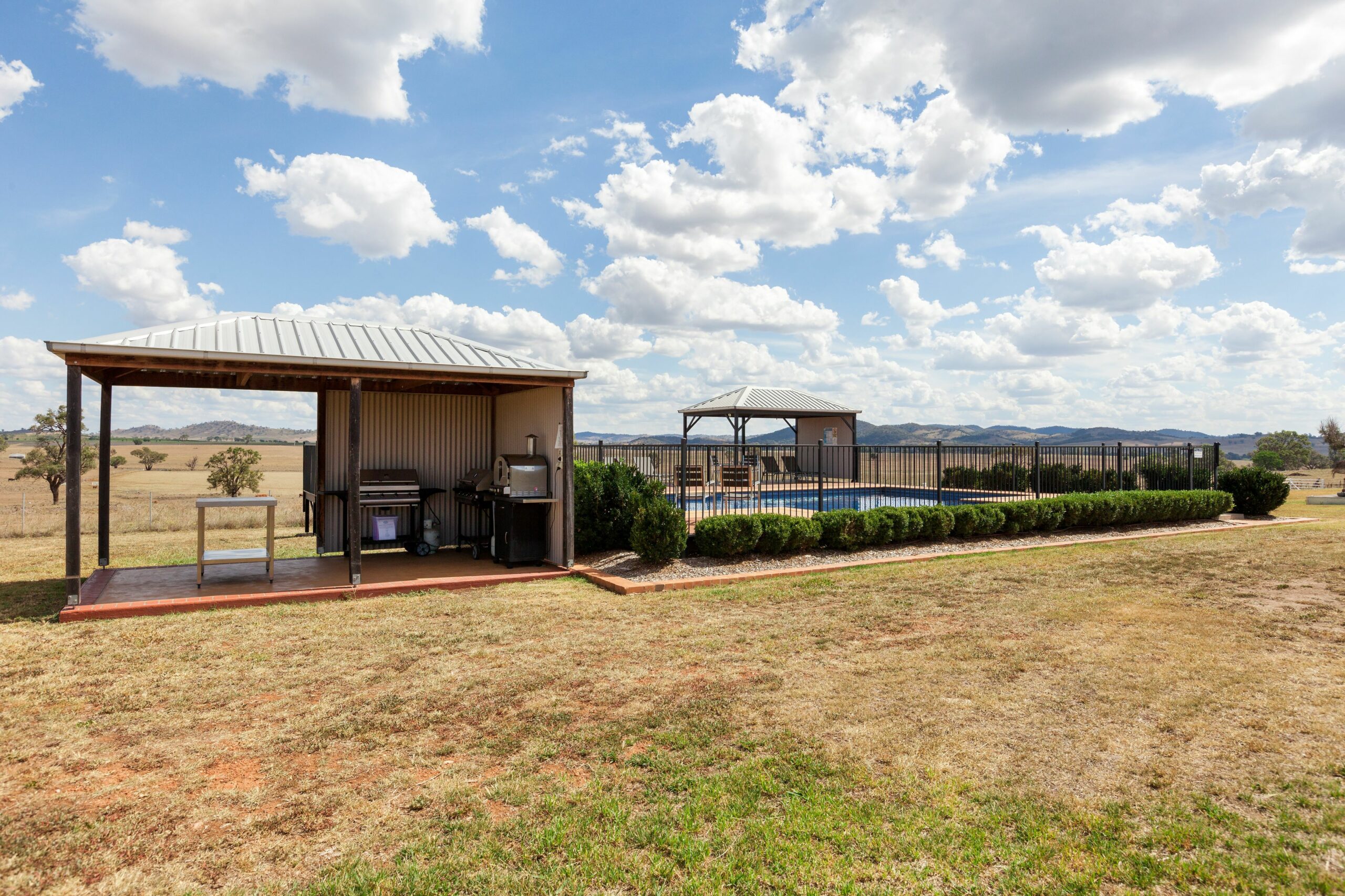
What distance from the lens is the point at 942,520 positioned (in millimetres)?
11398

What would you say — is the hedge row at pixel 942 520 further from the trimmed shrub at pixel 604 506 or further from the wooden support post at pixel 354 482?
the wooden support post at pixel 354 482

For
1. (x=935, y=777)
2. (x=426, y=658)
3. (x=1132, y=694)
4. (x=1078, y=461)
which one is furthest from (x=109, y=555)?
(x=1078, y=461)

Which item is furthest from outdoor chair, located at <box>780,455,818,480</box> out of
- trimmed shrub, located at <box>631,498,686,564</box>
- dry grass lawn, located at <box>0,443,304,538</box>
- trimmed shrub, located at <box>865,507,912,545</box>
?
dry grass lawn, located at <box>0,443,304,538</box>

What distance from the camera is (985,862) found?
2850 millimetres

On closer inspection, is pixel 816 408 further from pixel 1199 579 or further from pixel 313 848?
pixel 313 848

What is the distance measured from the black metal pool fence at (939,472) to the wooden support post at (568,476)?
193 centimetres

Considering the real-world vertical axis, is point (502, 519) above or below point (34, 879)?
above

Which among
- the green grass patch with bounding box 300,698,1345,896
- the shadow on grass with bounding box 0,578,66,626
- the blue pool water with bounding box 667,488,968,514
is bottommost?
the green grass patch with bounding box 300,698,1345,896

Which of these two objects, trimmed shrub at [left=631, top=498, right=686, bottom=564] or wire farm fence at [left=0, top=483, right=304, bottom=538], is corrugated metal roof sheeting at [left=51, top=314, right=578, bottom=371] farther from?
wire farm fence at [left=0, top=483, right=304, bottom=538]

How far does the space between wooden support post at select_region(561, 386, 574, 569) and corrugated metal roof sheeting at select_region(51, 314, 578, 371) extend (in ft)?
1.51

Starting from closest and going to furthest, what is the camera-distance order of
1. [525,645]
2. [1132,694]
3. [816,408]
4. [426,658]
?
[1132,694], [426,658], [525,645], [816,408]

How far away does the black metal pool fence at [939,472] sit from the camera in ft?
40.0

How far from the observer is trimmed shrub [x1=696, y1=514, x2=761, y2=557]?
9.62 metres

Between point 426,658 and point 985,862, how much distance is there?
13.7 feet
